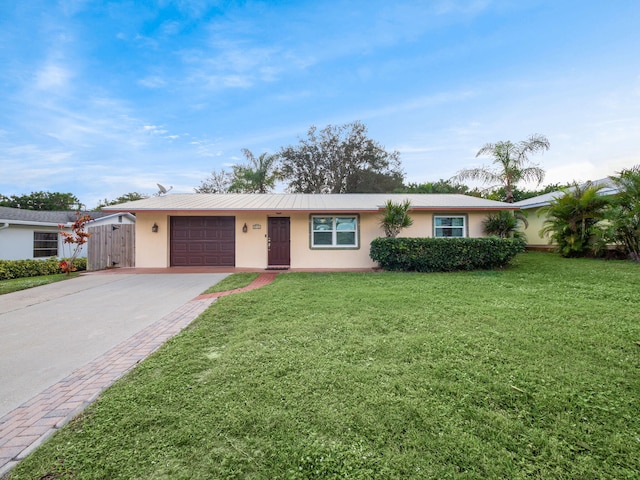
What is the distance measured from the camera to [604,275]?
25.1ft

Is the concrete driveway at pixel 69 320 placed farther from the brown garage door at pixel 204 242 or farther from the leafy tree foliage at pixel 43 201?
the leafy tree foliage at pixel 43 201

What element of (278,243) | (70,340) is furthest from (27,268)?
(70,340)

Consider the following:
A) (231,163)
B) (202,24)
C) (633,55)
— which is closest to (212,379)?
(202,24)

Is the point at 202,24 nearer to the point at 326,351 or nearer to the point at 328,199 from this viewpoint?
the point at 328,199

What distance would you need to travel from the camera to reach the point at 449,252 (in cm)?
946

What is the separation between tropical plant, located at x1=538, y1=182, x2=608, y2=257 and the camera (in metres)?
10.6

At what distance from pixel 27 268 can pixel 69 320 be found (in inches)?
337

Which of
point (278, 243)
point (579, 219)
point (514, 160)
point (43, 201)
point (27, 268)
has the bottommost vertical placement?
point (27, 268)

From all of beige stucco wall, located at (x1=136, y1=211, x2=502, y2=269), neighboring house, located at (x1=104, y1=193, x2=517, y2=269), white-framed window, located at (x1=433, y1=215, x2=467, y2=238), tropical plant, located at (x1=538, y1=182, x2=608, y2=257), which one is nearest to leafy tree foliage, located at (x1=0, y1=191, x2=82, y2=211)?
beige stucco wall, located at (x1=136, y1=211, x2=502, y2=269)

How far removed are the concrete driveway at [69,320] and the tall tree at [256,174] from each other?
16094mm

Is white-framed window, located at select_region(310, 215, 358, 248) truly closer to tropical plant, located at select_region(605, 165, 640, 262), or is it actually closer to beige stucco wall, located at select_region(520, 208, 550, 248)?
tropical plant, located at select_region(605, 165, 640, 262)

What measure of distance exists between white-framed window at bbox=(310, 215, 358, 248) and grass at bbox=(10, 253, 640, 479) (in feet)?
22.3

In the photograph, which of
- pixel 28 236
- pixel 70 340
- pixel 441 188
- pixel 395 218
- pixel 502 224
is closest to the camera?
pixel 70 340

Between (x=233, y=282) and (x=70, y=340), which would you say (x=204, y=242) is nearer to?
(x=233, y=282)
